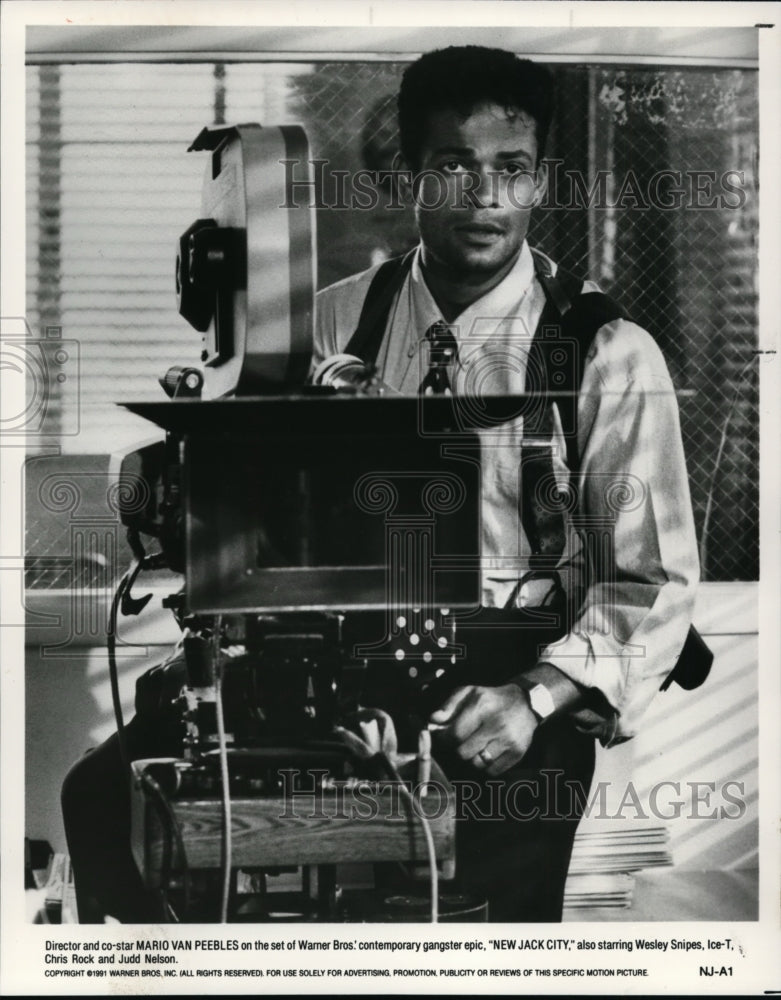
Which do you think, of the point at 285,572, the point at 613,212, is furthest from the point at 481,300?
the point at 285,572

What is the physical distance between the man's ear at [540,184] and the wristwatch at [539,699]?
869 millimetres

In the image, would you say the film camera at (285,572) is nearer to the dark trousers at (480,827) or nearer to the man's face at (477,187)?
the dark trousers at (480,827)

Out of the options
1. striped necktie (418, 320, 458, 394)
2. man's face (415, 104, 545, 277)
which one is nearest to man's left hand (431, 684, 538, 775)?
striped necktie (418, 320, 458, 394)

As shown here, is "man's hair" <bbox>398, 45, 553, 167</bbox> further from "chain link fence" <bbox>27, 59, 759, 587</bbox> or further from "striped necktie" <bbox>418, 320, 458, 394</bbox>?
"striped necktie" <bbox>418, 320, 458, 394</bbox>

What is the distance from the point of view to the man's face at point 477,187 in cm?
187

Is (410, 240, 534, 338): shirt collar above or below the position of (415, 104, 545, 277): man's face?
below

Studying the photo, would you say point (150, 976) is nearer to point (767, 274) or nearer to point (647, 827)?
point (647, 827)

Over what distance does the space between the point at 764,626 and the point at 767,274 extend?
0.65 metres

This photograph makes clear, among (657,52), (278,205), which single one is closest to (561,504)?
(278,205)

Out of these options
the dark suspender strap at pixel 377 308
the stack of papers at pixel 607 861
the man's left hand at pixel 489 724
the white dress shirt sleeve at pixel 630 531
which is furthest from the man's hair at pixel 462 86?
the stack of papers at pixel 607 861

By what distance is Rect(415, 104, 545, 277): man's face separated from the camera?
6.13ft

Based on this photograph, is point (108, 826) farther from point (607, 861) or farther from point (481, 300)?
point (481, 300)

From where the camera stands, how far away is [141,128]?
1.88 metres

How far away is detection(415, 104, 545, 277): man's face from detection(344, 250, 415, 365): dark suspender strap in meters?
0.06
